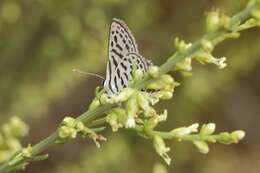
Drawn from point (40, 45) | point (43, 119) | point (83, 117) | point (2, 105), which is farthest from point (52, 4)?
point (83, 117)

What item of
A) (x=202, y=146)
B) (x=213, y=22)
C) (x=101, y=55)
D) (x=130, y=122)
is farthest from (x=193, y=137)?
(x=101, y=55)

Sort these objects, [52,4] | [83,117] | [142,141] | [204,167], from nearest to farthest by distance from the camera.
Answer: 1. [83,117]
2. [52,4]
3. [142,141]
4. [204,167]

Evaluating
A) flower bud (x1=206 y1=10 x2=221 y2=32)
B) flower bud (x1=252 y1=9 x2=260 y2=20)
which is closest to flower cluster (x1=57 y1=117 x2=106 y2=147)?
flower bud (x1=206 y1=10 x2=221 y2=32)

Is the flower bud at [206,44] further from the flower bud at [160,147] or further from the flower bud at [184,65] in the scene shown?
the flower bud at [160,147]

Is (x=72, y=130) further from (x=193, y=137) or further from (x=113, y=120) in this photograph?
(x=193, y=137)

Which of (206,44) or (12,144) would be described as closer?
(206,44)

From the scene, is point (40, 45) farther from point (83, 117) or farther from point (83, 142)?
point (83, 117)

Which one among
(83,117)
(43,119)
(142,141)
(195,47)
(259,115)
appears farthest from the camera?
(259,115)
